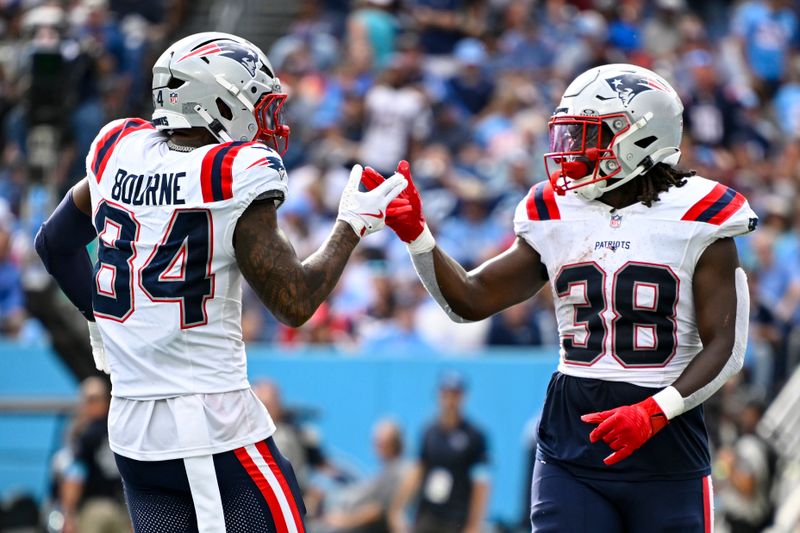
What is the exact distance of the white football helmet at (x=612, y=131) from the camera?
14.5 feet

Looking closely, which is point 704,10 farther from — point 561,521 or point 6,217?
point 561,521

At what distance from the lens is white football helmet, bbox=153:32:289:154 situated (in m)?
4.08

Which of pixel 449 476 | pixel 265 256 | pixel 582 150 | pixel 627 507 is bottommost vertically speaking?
pixel 449 476

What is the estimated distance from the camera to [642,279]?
432 centimetres

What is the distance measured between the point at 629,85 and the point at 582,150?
266 millimetres

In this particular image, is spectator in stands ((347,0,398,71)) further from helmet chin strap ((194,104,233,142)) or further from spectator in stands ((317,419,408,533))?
helmet chin strap ((194,104,233,142))

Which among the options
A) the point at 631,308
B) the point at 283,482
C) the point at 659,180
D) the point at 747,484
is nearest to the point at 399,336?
the point at 747,484

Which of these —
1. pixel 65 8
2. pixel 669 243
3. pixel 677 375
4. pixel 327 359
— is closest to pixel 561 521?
pixel 677 375

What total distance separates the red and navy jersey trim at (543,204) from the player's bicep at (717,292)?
0.51 m

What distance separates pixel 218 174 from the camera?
12.8ft

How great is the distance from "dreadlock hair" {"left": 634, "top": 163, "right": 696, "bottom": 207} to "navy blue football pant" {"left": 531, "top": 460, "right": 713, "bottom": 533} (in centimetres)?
92

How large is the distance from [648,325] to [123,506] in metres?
5.86

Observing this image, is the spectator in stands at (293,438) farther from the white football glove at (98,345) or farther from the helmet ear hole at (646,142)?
the helmet ear hole at (646,142)

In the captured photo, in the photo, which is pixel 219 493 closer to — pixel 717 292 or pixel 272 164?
pixel 272 164
